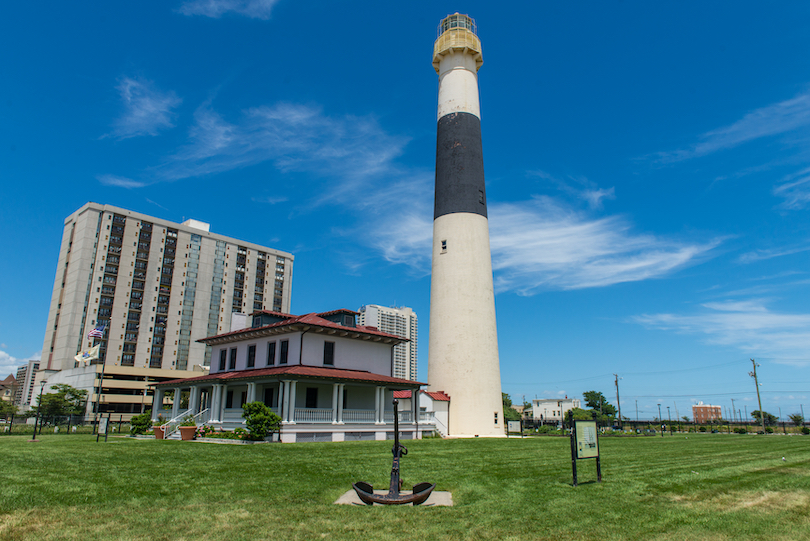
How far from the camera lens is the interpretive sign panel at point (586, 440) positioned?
36.4ft

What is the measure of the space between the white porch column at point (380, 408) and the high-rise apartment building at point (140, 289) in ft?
269

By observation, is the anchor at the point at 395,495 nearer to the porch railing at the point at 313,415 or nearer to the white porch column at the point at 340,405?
the porch railing at the point at 313,415

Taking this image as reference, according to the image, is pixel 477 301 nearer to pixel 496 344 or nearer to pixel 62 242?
pixel 496 344

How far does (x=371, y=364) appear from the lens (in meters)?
36.6

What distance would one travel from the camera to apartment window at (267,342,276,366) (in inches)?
1352

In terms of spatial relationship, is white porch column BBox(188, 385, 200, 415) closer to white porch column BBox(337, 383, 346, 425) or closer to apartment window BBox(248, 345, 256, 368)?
apartment window BBox(248, 345, 256, 368)

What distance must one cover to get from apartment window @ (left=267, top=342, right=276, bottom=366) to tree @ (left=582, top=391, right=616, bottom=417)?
105m

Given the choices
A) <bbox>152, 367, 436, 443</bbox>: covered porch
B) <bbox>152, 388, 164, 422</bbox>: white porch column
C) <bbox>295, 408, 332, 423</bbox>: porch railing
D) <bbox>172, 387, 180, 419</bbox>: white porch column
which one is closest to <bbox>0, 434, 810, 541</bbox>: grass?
<bbox>152, 367, 436, 443</bbox>: covered porch

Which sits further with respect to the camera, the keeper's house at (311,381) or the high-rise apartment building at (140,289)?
the high-rise apartment building at (140,289)

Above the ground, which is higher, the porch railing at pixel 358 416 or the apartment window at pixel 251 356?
the apartment window at pixel 251 356

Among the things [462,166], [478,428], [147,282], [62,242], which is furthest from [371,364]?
[62,242]

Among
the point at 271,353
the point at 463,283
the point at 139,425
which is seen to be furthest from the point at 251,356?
the point at 463,283

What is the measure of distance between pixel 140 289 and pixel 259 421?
97.4 metres

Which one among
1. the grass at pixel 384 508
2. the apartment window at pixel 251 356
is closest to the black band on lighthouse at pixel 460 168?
the apartment window at pixel 251 356
